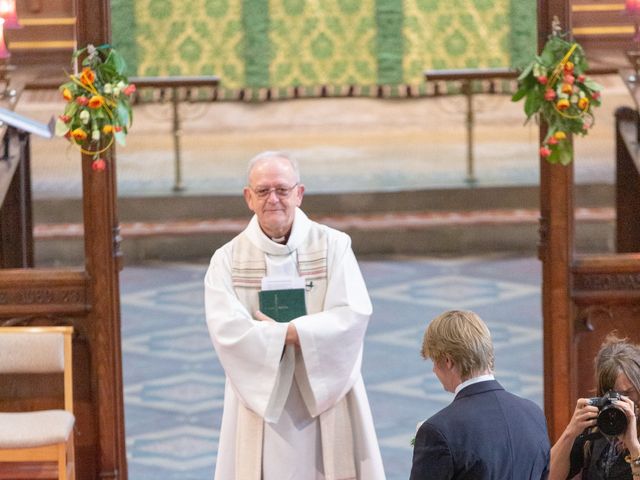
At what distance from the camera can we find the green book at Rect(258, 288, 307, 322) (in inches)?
202

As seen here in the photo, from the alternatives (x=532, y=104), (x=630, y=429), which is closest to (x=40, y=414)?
(x=532, y=104)

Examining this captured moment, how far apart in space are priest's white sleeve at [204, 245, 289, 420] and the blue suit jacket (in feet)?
4.67

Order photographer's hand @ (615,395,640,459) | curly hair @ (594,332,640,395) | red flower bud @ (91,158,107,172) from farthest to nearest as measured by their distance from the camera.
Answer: red flower bud @ (91,158,107,172) → curly hair @ (594,332,640,395) → photographer's hand @ (615,395,640,459)

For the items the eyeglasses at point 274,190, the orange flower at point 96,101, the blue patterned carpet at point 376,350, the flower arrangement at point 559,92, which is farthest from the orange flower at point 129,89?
the blue patterned carpet at point 376,350

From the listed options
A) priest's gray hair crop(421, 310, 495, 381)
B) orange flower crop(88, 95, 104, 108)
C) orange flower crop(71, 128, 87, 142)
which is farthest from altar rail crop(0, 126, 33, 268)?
priest's gray hair crop(421, 310, 495, 381)

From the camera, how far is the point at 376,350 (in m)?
9.14

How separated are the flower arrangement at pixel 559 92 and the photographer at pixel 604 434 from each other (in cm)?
197

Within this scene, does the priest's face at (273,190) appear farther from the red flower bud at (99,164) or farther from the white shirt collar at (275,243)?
the red flower bud at (99,164)

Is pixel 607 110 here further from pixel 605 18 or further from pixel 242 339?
pixel 242 339

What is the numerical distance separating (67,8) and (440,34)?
437cm

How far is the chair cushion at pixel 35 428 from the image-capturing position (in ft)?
19.4

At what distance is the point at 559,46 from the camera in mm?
5996

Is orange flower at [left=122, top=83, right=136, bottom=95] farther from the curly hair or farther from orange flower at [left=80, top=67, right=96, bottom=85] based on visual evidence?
the curly hair

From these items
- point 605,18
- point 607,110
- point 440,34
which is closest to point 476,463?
point 605,18
